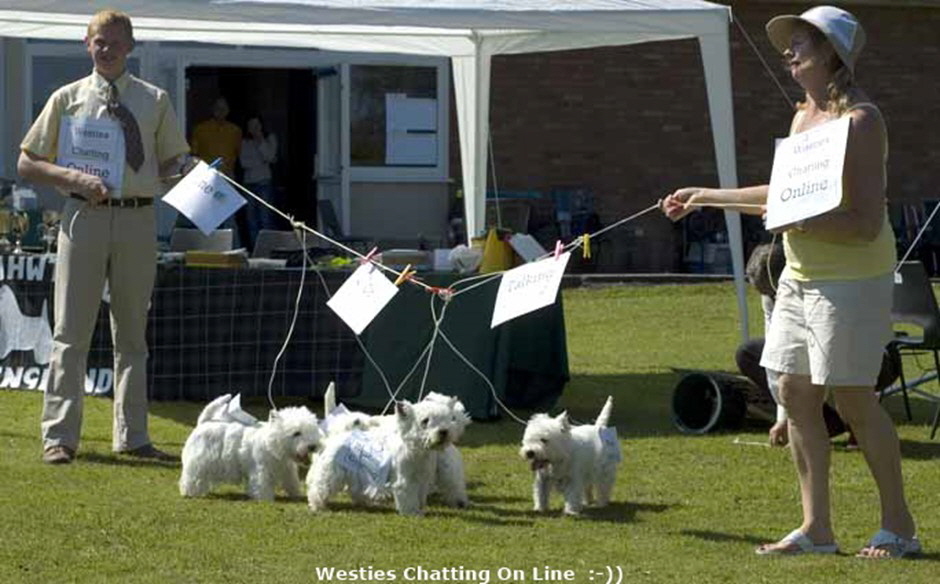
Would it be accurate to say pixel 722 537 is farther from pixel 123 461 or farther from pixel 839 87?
pixel 123 461

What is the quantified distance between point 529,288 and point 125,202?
187cm

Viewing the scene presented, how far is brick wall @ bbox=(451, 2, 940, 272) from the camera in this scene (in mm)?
21578

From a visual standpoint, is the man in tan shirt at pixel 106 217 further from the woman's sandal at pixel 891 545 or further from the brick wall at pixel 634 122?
the brick wall at pixel 634 122

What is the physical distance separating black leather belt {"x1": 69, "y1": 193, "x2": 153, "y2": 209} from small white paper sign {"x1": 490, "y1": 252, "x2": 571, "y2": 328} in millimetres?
1678

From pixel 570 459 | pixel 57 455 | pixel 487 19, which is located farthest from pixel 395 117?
pixel 570 459

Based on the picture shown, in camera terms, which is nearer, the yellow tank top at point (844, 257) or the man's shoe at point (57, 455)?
the yellow tank top at point (844, 257)

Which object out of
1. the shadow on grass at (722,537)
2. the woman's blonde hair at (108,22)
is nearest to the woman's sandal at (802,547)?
the shadow on grass at (722,537)

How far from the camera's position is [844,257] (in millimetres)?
6449

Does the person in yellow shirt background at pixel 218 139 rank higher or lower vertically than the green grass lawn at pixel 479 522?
higher

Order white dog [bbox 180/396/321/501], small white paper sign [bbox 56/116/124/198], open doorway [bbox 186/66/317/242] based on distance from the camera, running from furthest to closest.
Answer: open doorway [bbox 186/66/317/242]
small white paper sign [bbox 56/116/124/198]
white dog [bbox 180/396/321/501]

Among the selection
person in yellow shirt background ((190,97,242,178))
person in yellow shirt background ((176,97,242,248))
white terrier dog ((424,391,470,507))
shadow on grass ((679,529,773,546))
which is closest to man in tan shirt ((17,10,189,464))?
white terrier dog ((424,391,470,507))

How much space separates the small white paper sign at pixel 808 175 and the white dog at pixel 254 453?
7.37 feet

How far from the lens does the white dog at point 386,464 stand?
24.7ft

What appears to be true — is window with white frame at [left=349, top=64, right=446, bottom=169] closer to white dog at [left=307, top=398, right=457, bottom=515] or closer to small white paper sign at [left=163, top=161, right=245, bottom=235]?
small white paper sign at [left=163, top=161, right=245, bottom=235]
